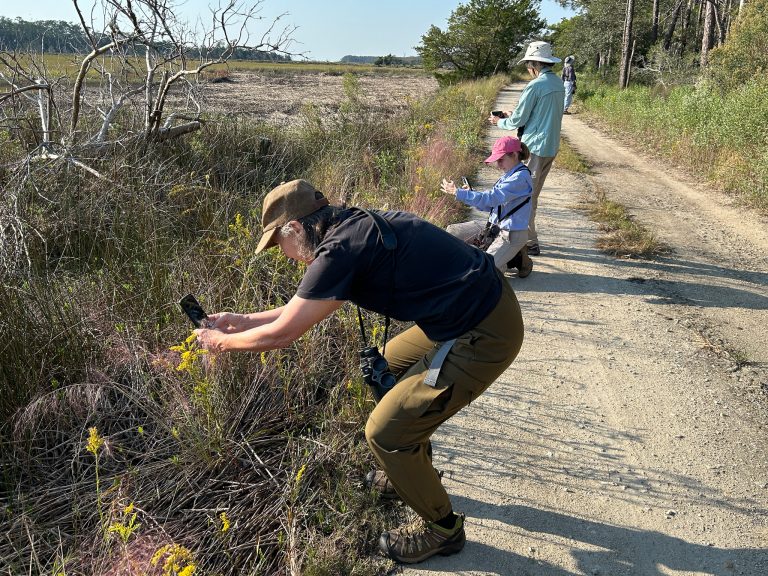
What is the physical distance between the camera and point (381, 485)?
2709 millimetres

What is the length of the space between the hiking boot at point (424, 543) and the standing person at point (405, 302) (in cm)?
16

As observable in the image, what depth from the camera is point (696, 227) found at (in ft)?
23.3

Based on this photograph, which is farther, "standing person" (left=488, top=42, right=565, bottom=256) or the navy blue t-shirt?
"standing person" (left=488, top=42, right=565, bottom=256)

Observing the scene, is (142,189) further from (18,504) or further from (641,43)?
(641,43)

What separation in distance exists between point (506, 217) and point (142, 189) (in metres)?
3.30

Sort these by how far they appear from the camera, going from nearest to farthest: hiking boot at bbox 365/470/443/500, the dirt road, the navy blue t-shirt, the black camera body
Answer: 1. the navy blue t-shirt
2. the black camera body
3. the dirt road
4. hiking boot at bbox 365/470/443/500

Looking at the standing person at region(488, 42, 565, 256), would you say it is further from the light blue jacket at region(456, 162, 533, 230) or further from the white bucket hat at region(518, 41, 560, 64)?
the light blue jacket at region(456, 162, 533, 230)

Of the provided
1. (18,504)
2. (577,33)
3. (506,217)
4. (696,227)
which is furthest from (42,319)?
(577,33)

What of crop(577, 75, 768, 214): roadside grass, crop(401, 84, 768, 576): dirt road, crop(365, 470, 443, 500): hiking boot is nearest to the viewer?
crop(401, 84, 768, 576): dirt road

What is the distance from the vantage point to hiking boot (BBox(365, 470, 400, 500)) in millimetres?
2705

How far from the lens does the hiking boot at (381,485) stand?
2.71 m

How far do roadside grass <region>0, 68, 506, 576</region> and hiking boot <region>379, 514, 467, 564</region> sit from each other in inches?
3.0

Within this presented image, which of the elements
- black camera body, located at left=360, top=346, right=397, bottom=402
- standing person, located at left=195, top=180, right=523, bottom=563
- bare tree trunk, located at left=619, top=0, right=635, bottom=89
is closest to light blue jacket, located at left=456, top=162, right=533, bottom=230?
standing person, located at left=195, top=180, right=523, bottom=563

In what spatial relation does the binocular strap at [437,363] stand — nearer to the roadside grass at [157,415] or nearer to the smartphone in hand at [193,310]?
the roadside grass at [157,415]
